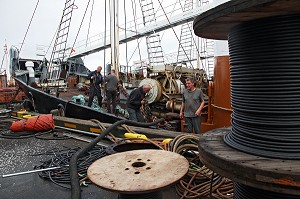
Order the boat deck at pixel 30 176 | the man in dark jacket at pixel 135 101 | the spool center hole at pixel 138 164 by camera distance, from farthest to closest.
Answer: the man in dark jacket at pixel 135 101
the boat deck at pixel 30 176
the spool center hole at pixel 138 164

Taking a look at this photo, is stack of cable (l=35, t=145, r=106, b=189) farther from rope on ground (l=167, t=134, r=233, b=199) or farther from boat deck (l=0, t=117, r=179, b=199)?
rope on ground (l=167, t=134, r=233, b=199)

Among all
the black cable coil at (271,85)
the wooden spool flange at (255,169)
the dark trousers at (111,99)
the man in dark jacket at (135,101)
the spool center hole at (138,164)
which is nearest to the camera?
the wooden spool flange at (255,169)

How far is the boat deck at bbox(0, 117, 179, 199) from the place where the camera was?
266cm

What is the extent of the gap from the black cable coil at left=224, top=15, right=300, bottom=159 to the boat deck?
1.48 m

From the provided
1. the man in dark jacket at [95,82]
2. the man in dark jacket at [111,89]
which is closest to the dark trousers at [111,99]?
the man in dark jacket at [111,89]

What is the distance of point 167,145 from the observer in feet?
10.7

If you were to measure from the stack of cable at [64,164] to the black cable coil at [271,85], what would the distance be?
2.11 meters

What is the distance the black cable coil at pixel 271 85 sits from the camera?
4.48 feet

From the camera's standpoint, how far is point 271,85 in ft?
4.68

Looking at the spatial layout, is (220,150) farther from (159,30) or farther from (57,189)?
(159,30)

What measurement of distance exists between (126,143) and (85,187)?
35.3 inches

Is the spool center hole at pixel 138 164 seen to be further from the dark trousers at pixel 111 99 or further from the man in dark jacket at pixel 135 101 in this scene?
the dark trousers at pixel 111 99

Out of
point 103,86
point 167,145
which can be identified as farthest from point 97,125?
point 103,86

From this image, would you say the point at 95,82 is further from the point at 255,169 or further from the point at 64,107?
the point at 255,169
